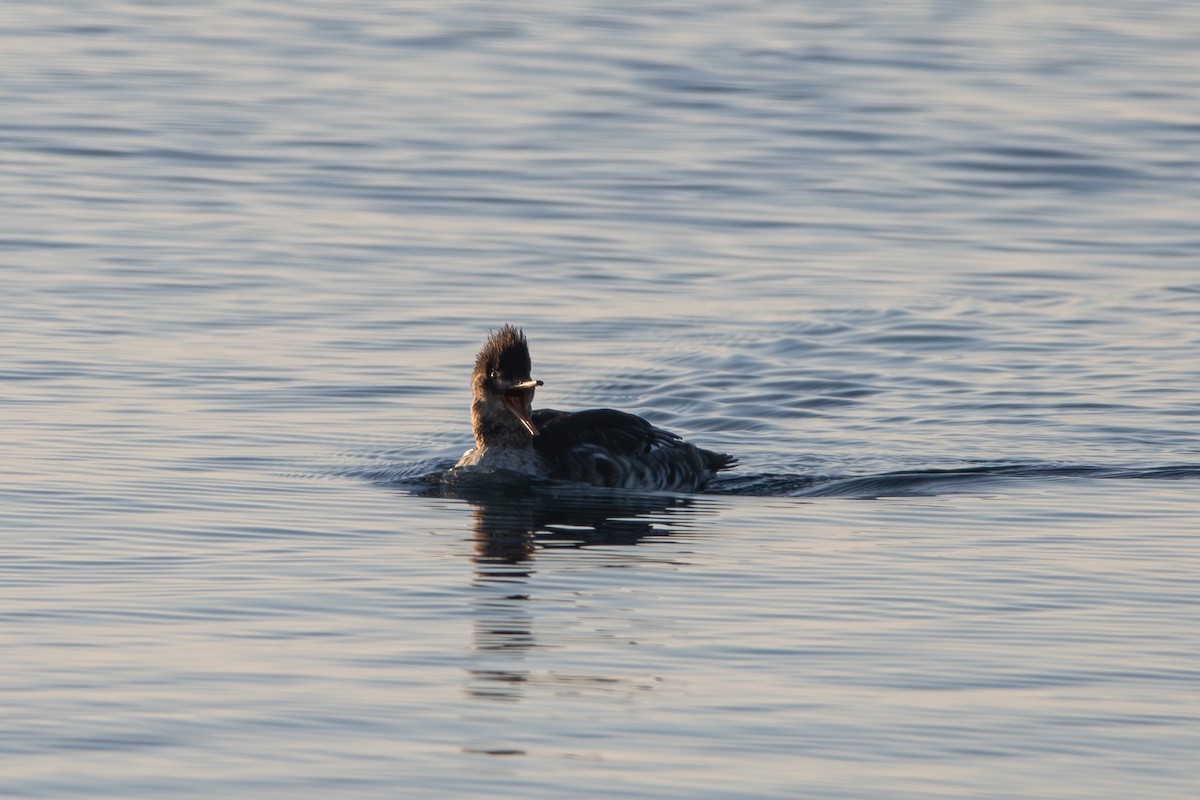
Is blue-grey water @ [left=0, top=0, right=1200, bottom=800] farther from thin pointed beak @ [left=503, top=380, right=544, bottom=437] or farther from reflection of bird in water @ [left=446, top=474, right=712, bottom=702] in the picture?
thin pointed beak @ [left=503, top=380, right=544, bottom=437]

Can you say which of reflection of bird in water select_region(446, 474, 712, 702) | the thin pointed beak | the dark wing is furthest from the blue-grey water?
the thin pointed beak

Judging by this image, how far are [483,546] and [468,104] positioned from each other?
1864 cm

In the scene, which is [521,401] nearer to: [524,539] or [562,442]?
[562,442]

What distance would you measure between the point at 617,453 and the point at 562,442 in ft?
1.32

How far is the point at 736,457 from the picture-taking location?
14898 mm

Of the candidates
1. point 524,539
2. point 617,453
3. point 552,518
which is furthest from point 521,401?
point 524,539

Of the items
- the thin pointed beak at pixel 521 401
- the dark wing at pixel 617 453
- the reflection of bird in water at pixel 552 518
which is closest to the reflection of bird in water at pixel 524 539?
the reflection of bird in water at pixel 552 518

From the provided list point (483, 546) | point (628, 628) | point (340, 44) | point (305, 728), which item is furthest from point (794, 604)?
point (340, 44)

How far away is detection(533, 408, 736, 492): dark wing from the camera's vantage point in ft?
45.1

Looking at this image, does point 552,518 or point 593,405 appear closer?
point 552,518

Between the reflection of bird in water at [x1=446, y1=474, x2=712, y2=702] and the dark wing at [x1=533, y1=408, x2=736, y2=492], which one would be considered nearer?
the reflection of bird in water at [x1=446, y1=474, x2=712, y2=702]

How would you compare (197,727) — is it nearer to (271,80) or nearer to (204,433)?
(204,433)

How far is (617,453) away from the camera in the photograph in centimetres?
1376

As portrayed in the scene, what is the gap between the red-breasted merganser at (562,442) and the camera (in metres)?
13.8
